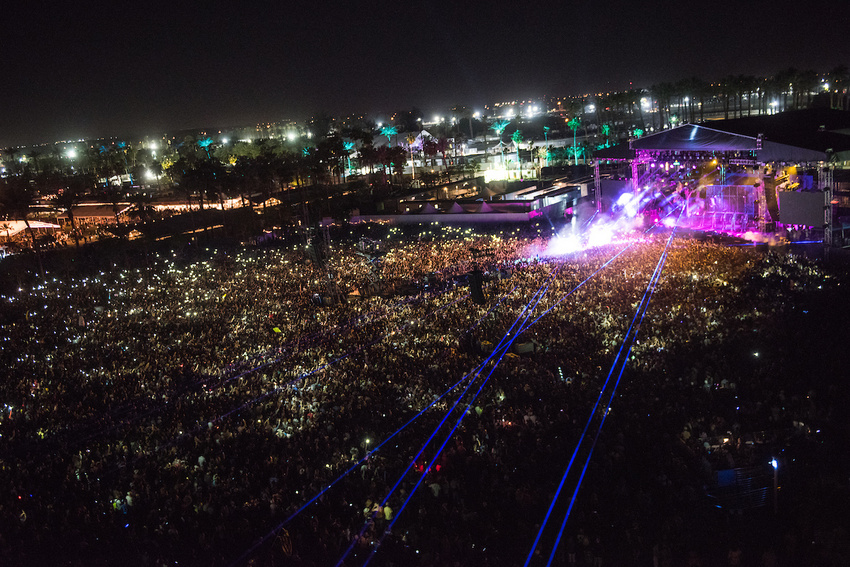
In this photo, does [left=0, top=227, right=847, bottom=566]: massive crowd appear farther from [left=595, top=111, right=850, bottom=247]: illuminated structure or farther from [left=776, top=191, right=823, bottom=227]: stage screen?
[left=595, top=111, right=850, bottom=247]: illuminated structure

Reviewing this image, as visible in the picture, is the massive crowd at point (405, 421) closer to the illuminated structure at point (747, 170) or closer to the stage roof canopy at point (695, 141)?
the illuminated structure at point (747, 170)

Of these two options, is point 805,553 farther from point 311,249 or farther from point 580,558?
point 311,249

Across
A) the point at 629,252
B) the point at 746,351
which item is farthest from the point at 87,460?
the point at 629,252

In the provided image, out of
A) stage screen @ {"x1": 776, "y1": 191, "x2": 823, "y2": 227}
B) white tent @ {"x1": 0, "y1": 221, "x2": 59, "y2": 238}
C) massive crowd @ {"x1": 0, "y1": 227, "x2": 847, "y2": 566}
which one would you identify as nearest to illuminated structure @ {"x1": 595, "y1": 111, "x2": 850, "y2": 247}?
stage screen @ {"x1": 776, "y1": 191, "x2": 823, "y2": 227}

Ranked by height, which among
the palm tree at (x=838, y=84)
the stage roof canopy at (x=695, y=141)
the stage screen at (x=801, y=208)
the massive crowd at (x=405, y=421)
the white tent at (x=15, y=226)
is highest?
the palm tree at (x=838, y=84)

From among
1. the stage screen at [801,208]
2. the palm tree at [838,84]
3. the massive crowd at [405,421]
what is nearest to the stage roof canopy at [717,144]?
the stage screen at [801,208]

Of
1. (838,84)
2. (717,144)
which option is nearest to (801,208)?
Result: (717,144)
